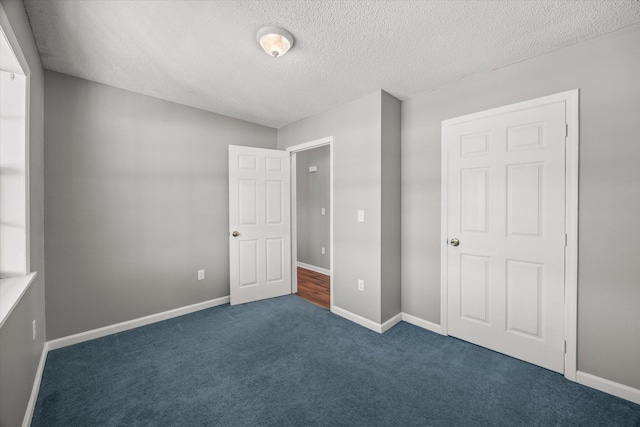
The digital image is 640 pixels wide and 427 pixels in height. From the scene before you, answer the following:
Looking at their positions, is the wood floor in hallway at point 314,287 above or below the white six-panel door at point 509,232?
below

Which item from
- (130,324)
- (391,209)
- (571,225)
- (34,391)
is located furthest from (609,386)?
(130,324)

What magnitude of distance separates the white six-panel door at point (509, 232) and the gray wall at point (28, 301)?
10.0ft

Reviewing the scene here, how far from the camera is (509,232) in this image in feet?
7.43

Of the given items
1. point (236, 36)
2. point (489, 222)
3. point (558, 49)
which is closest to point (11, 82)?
point (236, 36)

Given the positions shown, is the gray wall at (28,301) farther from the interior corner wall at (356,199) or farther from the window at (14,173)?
the interior corner wall at (356,199)

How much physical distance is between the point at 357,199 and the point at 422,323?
1463 millimetres

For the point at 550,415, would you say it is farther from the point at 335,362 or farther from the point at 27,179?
the point at 27,179

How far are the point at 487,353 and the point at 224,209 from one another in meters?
3.15

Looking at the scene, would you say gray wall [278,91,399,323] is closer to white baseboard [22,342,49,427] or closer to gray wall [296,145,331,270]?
gray wall [296,145,331,270]

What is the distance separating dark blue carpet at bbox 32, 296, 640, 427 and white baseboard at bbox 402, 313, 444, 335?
0.29ft

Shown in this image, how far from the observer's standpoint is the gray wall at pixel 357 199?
2.74 meters

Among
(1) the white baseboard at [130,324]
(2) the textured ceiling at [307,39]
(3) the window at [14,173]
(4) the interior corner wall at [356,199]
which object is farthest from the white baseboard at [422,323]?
(3) the window at [14,173]

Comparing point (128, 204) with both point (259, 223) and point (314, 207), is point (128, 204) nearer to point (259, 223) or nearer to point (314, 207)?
point (259, 223)

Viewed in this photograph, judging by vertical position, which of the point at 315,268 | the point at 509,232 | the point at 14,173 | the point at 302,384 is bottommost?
the point at 302,384
